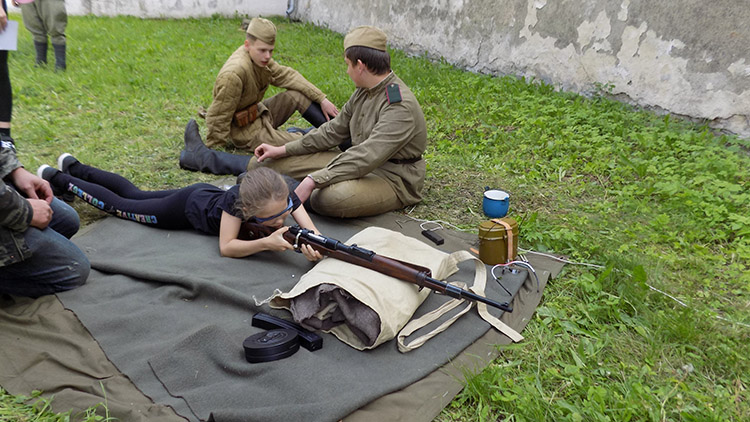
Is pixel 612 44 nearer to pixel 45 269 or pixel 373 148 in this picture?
pixel 373 148

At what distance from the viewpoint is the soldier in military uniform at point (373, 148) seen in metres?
4.16

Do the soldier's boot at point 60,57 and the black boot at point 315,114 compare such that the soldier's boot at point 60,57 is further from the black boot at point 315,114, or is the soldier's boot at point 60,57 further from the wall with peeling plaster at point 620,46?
the wall with peeling plaster at point 620,46

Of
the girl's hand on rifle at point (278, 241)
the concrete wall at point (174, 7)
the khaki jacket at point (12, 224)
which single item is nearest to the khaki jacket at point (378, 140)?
the girl's hand on rifle at point (278, 241)

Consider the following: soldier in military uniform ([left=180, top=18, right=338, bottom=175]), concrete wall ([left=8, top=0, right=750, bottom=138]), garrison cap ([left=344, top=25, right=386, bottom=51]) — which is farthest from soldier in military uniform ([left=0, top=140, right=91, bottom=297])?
concrete wall ([left=8, top=0, right=750, bottom=138])

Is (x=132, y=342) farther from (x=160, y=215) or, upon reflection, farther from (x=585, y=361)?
(x=585, y=361)

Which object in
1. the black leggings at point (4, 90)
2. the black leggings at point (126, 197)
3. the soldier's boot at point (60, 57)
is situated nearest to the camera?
the black leggings at point (126, 197)

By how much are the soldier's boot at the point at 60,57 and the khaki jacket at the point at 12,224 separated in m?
6.10

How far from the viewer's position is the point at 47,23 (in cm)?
775

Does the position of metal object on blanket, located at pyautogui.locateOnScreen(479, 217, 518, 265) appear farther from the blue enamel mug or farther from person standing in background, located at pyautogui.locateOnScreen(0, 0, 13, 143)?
person standing in background, located at pyautogui.locateOnScreen(0, 0, 13, 143)

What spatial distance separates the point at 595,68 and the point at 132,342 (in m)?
5.93

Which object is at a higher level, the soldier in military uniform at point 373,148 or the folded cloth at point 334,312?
the soldier in military uniform at point 373,148

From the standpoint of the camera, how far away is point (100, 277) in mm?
3445

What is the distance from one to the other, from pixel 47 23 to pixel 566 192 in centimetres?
758

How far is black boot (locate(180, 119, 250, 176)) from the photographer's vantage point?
5.18 m
